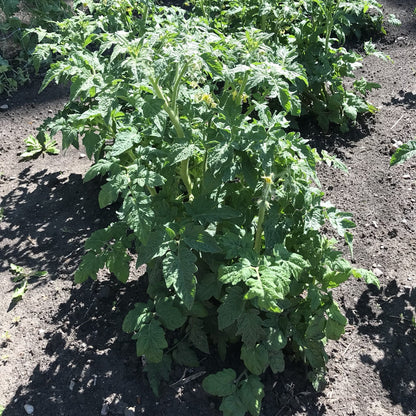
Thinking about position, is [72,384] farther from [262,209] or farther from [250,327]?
[262,209]

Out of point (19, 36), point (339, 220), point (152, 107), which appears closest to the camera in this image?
point (152, 107)

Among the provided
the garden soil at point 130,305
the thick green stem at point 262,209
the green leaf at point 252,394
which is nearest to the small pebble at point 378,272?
the garden soil at point 130,305

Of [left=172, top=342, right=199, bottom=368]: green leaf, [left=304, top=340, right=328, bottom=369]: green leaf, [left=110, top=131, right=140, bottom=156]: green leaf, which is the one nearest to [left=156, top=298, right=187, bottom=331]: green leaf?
[left=172, top=342, right=199, bottom=368]: green leaf

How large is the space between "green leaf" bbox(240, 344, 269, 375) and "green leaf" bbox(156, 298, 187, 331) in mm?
368

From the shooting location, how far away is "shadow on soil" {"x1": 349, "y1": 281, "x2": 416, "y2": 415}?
8.68 feet

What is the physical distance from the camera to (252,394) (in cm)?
243

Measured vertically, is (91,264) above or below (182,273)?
below

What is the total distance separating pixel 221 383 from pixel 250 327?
0.37 meters

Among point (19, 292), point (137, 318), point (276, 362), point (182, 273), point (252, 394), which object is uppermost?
point (182, 273)

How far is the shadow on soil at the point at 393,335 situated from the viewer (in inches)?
104

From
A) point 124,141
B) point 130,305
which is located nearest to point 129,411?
point 130,305

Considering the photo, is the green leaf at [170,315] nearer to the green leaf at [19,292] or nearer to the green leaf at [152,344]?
the green leaf at [152,344]

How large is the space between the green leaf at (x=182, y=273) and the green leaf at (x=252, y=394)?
62 centimetres

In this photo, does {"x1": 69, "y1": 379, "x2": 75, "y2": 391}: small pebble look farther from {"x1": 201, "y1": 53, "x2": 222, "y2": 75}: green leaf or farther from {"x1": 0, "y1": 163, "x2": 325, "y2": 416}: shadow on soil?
{"x1": 201, "y1": 53, "x2": 222, "y2": 75}: green leaf
